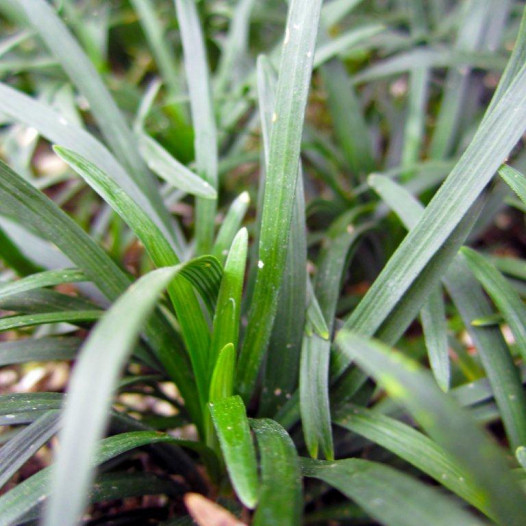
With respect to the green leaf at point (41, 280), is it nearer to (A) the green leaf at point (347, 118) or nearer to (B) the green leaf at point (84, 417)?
(B) the green leaf at point (84, 417)

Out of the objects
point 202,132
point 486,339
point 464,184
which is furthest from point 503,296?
point 202,132

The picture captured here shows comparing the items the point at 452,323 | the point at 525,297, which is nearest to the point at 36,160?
the point at 452,323

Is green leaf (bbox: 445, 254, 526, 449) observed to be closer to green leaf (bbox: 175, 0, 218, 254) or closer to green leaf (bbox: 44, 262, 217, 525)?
green leaf (bbox: 175, 0, 218, 254)

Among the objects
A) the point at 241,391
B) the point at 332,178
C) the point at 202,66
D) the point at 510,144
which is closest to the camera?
the point at 510,144

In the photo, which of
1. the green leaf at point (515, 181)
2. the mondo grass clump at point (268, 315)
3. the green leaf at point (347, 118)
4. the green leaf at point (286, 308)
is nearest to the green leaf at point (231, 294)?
the mondo grass clump at point (268, 315)

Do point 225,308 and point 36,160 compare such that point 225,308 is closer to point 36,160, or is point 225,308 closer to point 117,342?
point 117,342

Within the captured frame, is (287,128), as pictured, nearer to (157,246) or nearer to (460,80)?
(157,246)
